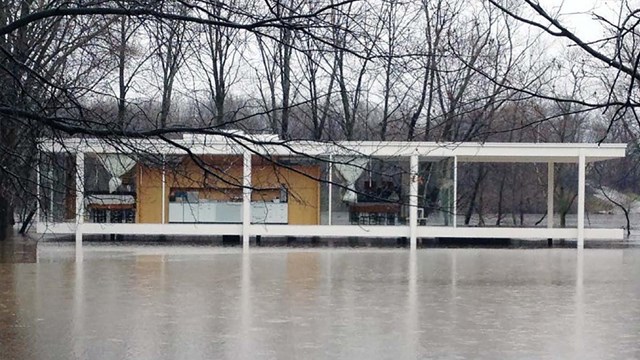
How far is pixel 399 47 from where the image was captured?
7.16 m

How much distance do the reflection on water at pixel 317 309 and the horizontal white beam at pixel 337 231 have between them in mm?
6579

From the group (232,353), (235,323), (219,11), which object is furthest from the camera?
(235,323)

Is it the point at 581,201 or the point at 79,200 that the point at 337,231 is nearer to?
the point at 581,201

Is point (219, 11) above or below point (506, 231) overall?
above

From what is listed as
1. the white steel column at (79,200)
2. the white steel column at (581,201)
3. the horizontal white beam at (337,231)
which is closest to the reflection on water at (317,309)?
the white steel column at (79,200)

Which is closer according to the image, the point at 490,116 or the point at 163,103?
the point at 490,116

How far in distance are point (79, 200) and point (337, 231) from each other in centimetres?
1873

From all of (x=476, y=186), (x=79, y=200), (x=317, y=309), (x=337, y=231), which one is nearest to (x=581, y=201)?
(x=337, y=231)

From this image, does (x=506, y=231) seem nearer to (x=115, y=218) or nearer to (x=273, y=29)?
(x=115, y=218)

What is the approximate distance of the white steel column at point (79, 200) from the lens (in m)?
10.7

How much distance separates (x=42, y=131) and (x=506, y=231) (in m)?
24.8

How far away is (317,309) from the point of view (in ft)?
48.2

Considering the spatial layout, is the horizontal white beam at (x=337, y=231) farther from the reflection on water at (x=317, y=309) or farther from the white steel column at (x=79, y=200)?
the reflection on water at (x=317, y=309)

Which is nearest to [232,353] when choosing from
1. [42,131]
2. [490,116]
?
[42,131]
